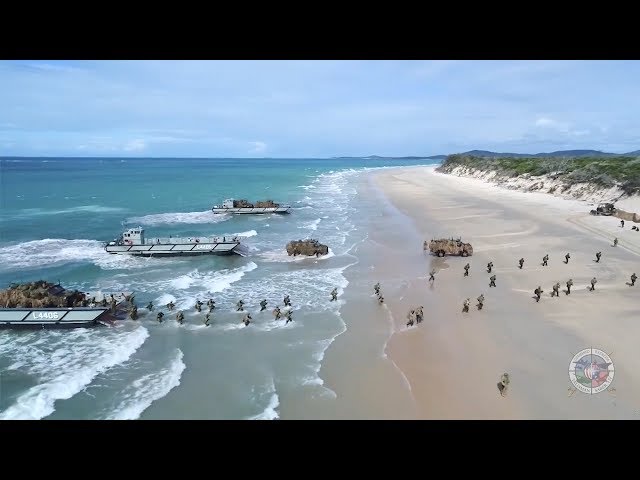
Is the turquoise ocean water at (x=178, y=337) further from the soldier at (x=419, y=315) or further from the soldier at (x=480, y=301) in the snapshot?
the soldier at (x=480, y=301)

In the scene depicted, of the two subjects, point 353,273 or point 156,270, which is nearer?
point 353,273

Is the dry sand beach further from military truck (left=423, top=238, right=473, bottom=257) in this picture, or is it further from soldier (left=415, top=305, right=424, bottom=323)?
military truck (left=423, top=238, right=473, bottom=257)

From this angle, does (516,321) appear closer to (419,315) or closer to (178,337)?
(419,315)

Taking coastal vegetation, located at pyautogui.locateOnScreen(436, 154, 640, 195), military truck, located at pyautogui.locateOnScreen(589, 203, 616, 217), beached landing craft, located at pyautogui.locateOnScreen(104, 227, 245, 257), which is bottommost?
beached landing craft, located at pyautogui.locateOnScreen(104, 227, 245, 257)

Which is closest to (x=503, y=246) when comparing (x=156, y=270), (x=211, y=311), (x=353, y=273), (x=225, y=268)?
(x=353, y=273)

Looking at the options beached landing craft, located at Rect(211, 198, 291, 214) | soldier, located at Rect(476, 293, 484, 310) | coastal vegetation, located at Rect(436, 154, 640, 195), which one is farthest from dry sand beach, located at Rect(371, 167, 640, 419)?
beached landing craft, located at Rect(211, 198, 291, 214)
